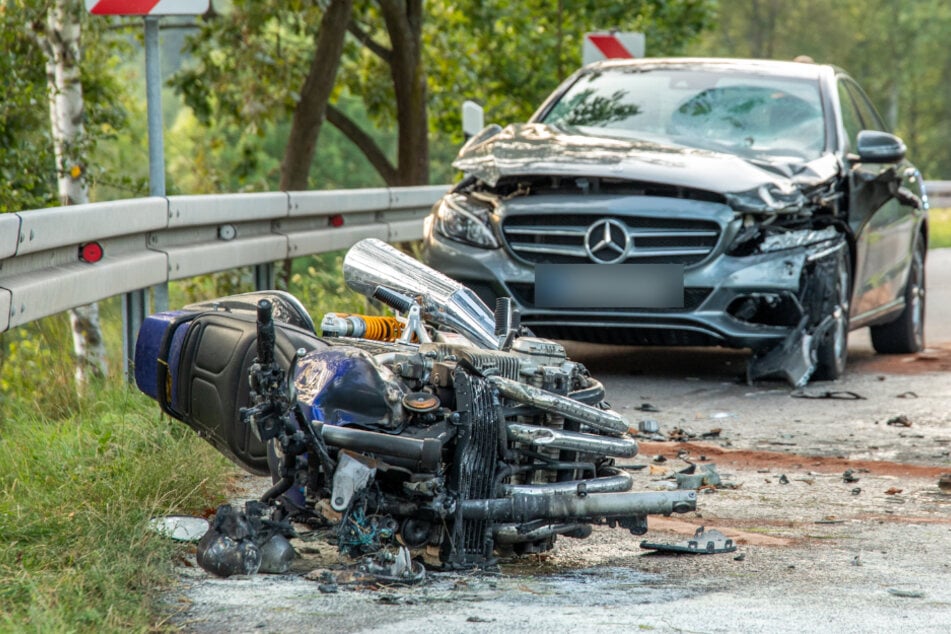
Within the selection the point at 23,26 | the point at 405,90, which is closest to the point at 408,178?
the point at 405,90

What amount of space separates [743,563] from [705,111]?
4922 mm

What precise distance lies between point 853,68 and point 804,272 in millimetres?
66366

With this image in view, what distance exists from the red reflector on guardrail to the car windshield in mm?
3289

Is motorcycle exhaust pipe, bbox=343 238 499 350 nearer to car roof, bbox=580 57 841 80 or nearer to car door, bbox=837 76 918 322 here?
car door, bbox=837 76 918 322

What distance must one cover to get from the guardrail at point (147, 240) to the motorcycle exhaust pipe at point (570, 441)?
2.12 metres

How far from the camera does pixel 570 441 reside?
414cm

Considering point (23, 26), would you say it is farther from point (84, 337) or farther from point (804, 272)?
point (804, 272)

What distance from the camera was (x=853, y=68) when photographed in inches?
2805

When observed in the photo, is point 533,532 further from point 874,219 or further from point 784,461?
point 874,219

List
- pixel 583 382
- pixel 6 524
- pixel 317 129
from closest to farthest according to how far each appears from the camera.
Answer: pixel 6 524, pixel 583 382, pixel 317 129

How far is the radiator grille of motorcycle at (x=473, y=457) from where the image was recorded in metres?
3.96

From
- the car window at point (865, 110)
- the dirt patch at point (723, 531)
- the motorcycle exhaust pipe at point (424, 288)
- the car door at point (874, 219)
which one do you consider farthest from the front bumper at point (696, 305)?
the motorcycle exhaust pipe at point (424, 288)

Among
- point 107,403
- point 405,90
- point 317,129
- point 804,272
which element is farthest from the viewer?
point 405,90

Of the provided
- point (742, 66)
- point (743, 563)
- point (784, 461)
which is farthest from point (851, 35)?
point (743, 563)
